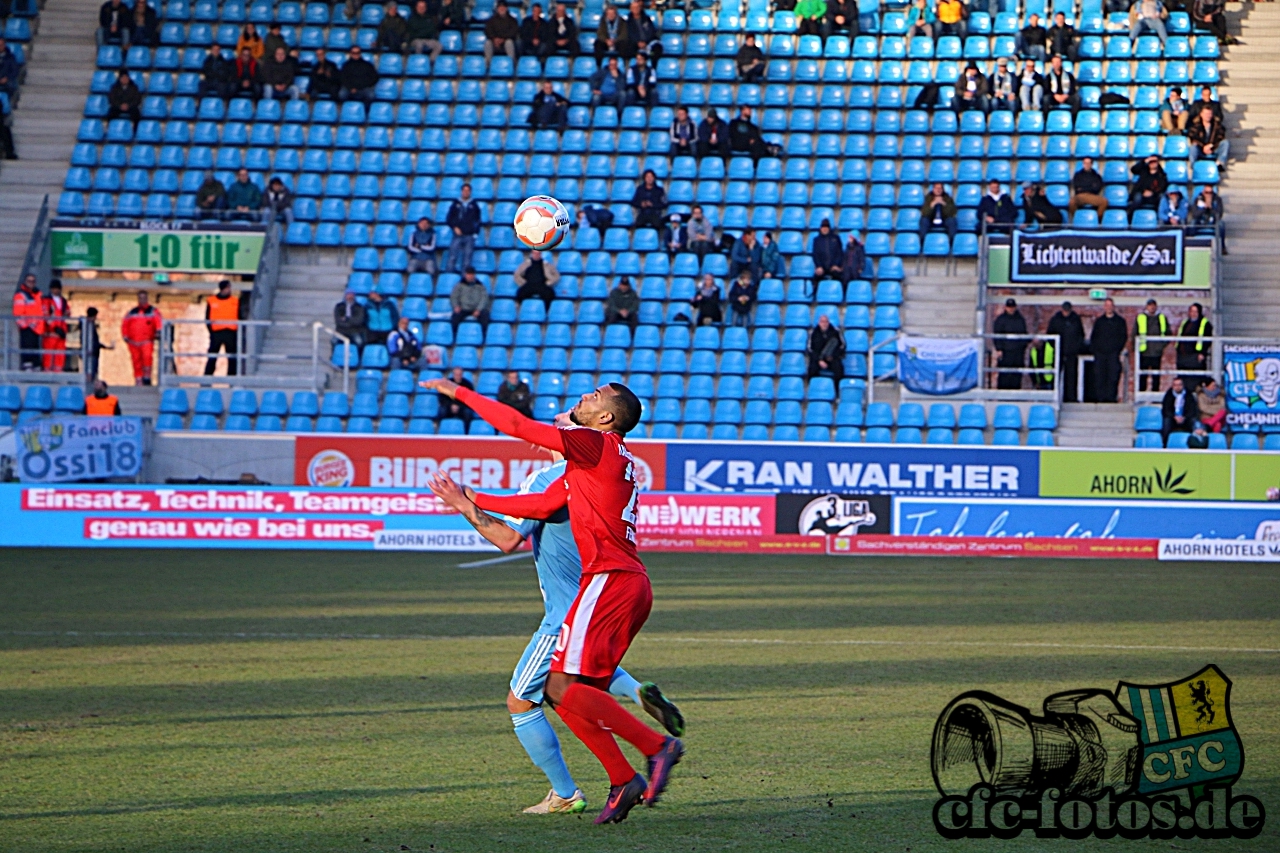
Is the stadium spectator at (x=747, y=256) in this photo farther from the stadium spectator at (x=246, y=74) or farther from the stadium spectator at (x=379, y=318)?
the stadium spectator at (x=246, y=74)

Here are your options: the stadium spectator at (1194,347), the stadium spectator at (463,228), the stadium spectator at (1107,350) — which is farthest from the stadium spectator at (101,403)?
the stadium spectator at (1194,347)

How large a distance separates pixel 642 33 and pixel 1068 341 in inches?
454

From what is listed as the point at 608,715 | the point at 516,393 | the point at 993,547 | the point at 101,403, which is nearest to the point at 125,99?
the point at 101,403

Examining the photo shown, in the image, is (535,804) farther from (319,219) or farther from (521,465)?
(319,219)

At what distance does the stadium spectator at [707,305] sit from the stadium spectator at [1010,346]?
4.73m

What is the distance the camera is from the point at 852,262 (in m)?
26.4

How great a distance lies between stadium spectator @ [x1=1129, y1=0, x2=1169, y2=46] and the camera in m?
30.3

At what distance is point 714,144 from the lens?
28781 mm

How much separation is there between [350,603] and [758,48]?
19.4 m

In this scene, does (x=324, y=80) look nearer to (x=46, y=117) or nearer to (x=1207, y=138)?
(x=46, y=117)

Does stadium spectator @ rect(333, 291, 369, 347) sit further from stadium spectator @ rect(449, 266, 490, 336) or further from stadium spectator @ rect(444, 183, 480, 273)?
stadium spectator @ rect(444, 183, 480, 273)

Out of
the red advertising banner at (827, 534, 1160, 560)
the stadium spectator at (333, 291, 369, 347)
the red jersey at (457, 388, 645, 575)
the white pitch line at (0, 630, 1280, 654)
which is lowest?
the red advertising banner at (827, 534, 1160, 560)

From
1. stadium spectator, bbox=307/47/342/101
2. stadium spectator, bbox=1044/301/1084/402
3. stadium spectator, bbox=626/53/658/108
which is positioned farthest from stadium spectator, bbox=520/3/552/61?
stadium spectator, bbox=1044/301/1084/402

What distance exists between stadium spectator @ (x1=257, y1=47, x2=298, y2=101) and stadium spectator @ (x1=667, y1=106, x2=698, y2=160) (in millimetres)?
8033
